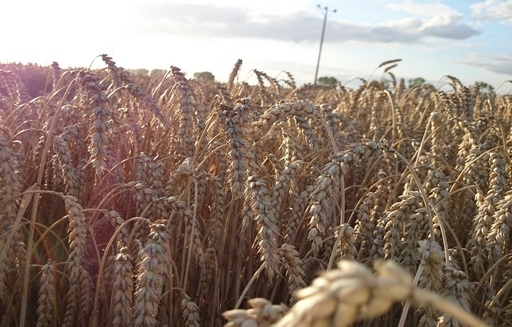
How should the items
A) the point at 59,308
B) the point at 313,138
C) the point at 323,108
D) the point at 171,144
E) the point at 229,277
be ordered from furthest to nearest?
the point at 171,144
the point at 323,108
the point at 313,138
the point at 229,277
the point at 59,308

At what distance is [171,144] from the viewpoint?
3.04 metres

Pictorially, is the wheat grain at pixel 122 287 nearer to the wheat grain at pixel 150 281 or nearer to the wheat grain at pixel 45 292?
the wheat grain at pixel 150 281

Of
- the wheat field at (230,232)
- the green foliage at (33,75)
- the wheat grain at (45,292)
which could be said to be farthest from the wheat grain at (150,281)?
the green foliage at (33,75)

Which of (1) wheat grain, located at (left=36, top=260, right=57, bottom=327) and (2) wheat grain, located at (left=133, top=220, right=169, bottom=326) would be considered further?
(1) wheat grain, located at (left=36, top=260, right=57, bottom=327)

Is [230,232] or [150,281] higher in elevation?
[150,281]

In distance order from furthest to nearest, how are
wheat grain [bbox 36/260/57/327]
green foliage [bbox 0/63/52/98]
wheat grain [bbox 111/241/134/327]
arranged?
green foliage [bbox 0/63/52/98], wheat grain [bbox 36/260/57/327], wheat grain [bbox 111/241/134/327]

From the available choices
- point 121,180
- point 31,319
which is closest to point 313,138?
point 121,180

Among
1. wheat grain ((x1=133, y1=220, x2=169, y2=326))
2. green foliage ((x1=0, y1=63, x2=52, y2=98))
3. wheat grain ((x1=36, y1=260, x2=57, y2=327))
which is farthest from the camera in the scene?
green foliage ((x1=0, y1=63, x2=52, y2=98))

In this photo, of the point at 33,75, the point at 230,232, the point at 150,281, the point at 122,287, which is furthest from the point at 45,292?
the point at 33,75

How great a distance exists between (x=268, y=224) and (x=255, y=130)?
0.39 m

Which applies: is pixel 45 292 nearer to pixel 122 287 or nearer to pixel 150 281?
pixel 122 287

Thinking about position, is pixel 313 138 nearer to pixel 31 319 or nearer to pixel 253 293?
pixel 253 293

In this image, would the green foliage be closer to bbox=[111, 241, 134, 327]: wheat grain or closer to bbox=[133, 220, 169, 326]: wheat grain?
bbox=[111, 241, 134, 327]: wheat grain

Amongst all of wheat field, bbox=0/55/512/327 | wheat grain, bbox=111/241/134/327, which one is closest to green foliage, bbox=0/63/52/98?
wheat field, bbox=0/55/512/327
